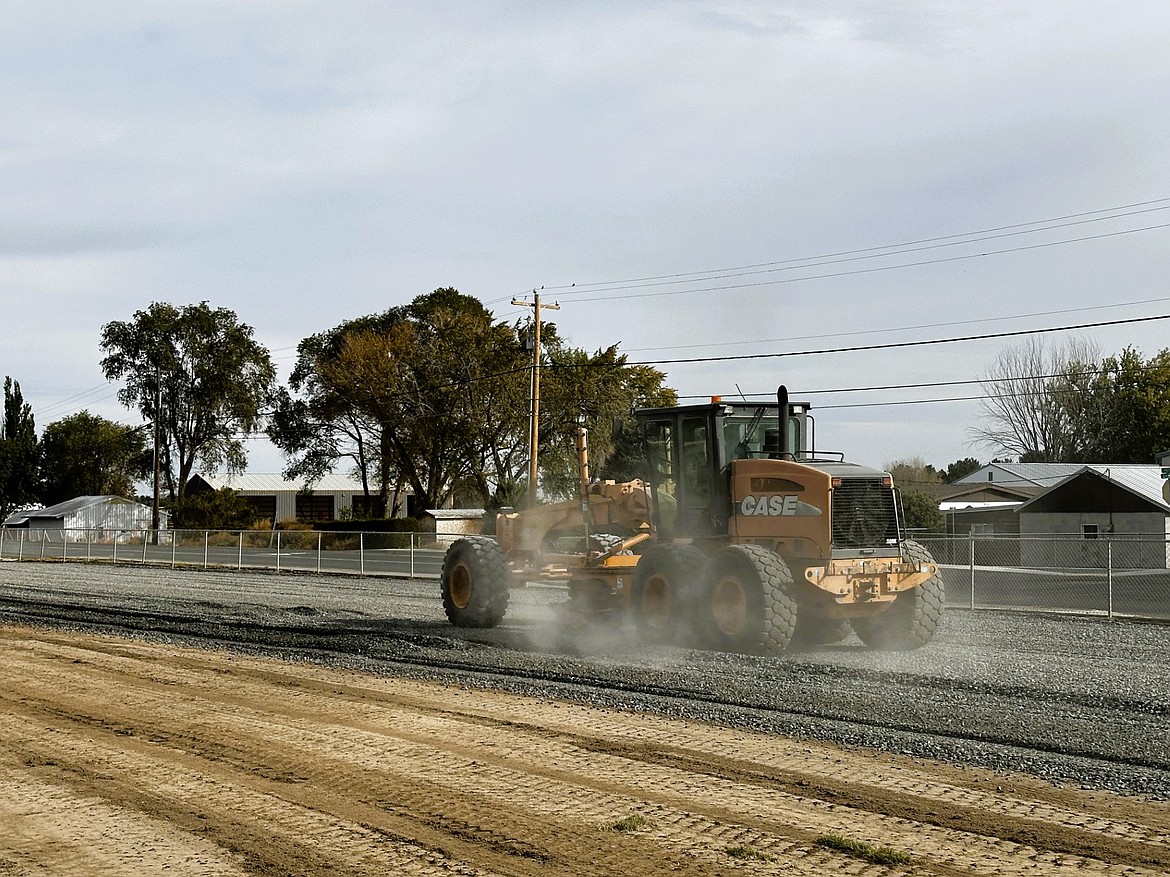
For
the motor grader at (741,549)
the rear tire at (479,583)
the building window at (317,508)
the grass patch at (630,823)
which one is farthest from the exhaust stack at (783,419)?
the building window at (317,508)

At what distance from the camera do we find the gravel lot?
357 inches

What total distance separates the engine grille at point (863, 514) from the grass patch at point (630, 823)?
7.32m

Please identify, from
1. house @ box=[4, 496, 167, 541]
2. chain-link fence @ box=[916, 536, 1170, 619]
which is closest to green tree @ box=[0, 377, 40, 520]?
house @ box=[4, 496, 167, 541]

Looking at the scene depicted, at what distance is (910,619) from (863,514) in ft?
5.01

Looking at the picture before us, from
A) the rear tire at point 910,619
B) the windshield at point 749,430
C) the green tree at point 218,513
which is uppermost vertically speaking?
the windshield at point 749,430

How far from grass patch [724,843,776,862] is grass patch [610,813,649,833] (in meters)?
0.65

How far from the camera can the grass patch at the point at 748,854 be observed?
20.0 ft

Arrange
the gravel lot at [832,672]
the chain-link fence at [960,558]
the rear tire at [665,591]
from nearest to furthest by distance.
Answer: the gravel lot at [832,672], the rear tire at [665,591], the chain-link fence at [960,558]

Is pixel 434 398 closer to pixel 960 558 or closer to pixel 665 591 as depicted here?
pixel 960 558

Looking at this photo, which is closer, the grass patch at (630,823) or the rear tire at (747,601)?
the grass patch at (630,823)

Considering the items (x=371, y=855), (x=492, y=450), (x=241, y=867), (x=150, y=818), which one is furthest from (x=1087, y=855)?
(x=492, y=450)

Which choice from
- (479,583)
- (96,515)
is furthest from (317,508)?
(479,583)

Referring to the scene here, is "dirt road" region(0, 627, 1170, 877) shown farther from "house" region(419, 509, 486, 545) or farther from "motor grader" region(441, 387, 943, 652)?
"house" region(419, 509, 486, 545)

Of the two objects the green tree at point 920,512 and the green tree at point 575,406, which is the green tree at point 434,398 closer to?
the green tree at point 575,406
